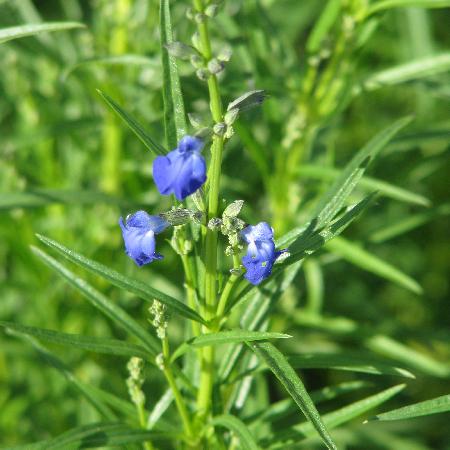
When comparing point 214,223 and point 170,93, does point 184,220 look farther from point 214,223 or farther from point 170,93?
point 170,93

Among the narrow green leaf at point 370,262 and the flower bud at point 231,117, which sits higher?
the narrow green leaf at point 370,262

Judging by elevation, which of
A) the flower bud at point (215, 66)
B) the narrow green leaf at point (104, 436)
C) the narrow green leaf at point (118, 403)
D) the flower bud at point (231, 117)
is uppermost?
the flower bud at point (215, 66)

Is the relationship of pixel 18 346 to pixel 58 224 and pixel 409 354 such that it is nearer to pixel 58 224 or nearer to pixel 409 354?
pixel 58 224

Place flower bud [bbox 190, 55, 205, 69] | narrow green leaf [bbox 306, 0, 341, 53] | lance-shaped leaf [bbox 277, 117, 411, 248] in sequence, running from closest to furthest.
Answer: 1. flower bud [bbox 190, 55, 205, 69]
2. lance-shaped leaf [bbox 277, 117, 411, 248]
3. narrow green leaf [bbox 306, 0, 341, 53]

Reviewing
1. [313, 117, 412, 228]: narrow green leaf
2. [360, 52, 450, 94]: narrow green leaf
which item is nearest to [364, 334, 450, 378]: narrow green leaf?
[360, 52, 450, 94]: narrow green leaf

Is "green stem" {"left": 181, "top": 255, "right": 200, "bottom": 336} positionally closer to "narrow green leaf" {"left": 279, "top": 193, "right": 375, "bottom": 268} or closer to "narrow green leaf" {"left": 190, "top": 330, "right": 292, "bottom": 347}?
"narrow green leaf" {"left": 190, "top": 330, "right": 292, "bottom": 347}

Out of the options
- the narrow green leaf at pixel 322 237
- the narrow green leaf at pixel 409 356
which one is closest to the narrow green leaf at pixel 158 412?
the narrow green leaf at pixel 322 237

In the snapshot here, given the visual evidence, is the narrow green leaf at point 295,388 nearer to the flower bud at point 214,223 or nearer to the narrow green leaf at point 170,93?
the flower bud at point 214,223

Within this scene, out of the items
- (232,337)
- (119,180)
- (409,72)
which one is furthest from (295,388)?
(119,180)
